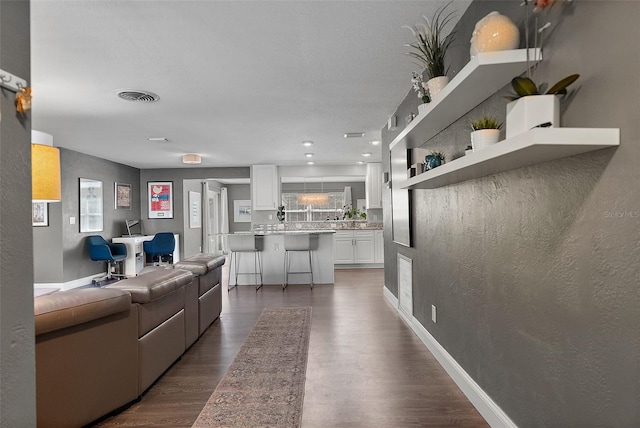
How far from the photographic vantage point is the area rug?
210cm

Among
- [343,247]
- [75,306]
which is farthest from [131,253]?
[75,306]

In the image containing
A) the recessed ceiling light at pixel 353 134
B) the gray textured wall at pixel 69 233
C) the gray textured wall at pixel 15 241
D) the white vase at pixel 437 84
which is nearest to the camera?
the gray textured wall at pixel 15 241

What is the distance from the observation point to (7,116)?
1053 millimetres

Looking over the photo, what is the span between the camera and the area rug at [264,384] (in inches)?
82.8

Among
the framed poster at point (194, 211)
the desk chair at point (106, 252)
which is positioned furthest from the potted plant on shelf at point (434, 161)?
the framed poster at point (194, 211)

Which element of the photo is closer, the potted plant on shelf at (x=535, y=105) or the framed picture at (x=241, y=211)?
the potted plant on shelf at (x=535, y=105)

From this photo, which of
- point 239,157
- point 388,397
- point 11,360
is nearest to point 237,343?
point 388,397

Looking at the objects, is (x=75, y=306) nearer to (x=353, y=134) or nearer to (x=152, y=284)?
(x=152, y=284)

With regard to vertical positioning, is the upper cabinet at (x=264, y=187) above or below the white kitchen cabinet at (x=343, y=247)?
above

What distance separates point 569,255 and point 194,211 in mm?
8947

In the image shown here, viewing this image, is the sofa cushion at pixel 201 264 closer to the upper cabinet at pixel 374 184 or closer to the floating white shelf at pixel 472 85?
the floating white shelf at pixel 472 85

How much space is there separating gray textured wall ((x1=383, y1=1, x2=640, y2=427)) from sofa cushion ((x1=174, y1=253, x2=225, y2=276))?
244 cm

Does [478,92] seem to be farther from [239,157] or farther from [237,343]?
[239,157]

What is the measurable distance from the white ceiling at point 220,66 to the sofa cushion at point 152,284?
1.67 meters
